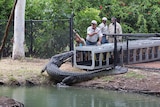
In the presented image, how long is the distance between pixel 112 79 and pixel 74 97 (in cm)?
156

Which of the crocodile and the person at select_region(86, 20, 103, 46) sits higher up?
the person at select_region(86, 20, 103, 46)

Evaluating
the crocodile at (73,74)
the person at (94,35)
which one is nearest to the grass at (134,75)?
the crocodile at (73,74)

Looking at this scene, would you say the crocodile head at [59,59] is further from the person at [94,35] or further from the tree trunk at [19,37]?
the tree trunk at [19,37]

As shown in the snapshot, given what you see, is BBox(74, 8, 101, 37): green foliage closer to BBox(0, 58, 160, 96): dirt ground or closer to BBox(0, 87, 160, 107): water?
BBox(0, 58, 160, 96): dirt ground

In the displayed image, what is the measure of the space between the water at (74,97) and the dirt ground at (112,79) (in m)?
0.30

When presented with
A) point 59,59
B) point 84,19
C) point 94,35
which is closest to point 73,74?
point 59,59

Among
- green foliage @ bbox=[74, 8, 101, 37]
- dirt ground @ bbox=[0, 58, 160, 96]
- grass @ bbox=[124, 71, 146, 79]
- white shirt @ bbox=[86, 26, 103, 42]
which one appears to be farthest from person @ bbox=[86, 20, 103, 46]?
green foliage @ bbox=[74, 8, 101, 37]

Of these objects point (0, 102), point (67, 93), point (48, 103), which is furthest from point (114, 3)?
point (0, 102)

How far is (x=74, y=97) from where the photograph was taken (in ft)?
35.3

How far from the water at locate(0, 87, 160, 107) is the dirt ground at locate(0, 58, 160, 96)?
301mm

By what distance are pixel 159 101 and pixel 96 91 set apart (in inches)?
71.7

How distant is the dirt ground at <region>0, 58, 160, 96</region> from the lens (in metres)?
11.3

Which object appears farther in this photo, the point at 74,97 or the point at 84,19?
the point at 84,19

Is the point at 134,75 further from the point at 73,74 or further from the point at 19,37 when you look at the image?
the point at 19,37
